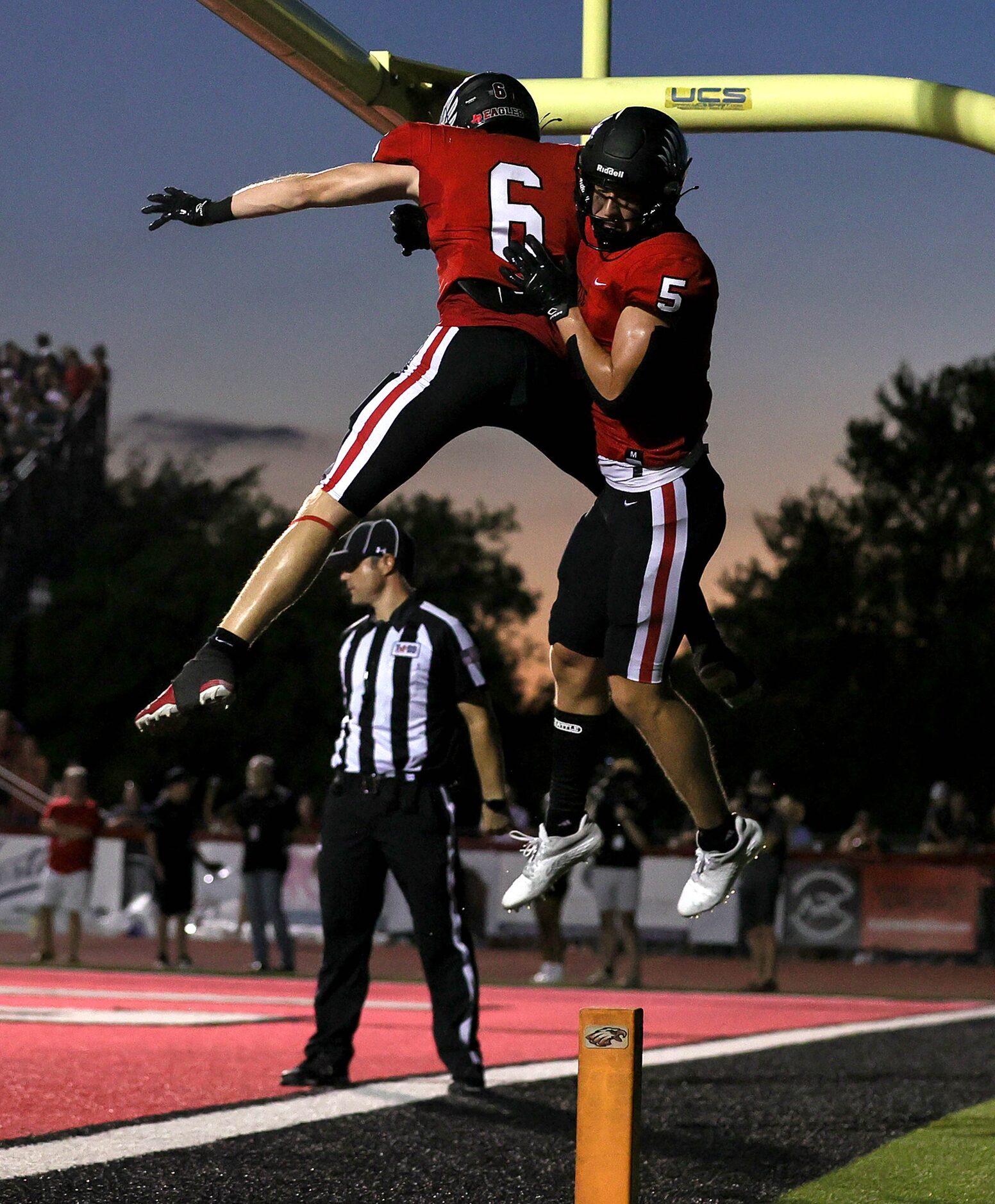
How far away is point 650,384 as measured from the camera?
12.7 ft

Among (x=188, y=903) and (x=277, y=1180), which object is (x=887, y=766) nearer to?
(x=188, y=903)

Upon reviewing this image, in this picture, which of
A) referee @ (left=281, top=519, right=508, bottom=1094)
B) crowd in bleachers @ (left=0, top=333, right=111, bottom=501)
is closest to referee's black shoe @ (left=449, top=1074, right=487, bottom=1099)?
referee @ (left=281, top=519, right=508, bottom=1094)

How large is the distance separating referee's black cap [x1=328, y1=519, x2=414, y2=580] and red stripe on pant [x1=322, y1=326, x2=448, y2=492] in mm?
3645

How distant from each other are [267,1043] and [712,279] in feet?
22.2

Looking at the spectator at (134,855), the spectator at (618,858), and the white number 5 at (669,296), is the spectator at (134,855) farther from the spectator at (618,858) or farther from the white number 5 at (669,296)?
the white number 5 at (669,296)

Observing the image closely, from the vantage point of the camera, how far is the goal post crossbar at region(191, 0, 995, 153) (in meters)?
4.95

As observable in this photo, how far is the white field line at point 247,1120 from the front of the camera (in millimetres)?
6004

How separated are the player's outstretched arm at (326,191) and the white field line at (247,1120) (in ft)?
10.4

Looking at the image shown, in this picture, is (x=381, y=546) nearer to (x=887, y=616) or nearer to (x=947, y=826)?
(x=947, y=826)

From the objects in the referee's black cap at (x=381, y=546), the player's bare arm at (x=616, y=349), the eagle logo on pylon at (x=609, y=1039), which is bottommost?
the eagle logo on pylon at (x=609, y=1039)

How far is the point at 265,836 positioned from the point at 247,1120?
7801 mm

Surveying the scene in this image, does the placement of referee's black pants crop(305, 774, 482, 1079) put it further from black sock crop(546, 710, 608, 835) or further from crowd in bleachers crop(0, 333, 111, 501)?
crowd in bleachers crop(0, 333, 111, 501)

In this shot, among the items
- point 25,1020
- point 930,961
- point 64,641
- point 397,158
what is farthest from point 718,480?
point 64,641

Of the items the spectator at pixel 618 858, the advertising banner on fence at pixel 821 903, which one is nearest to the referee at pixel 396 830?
the spectator at pixel 618 858
